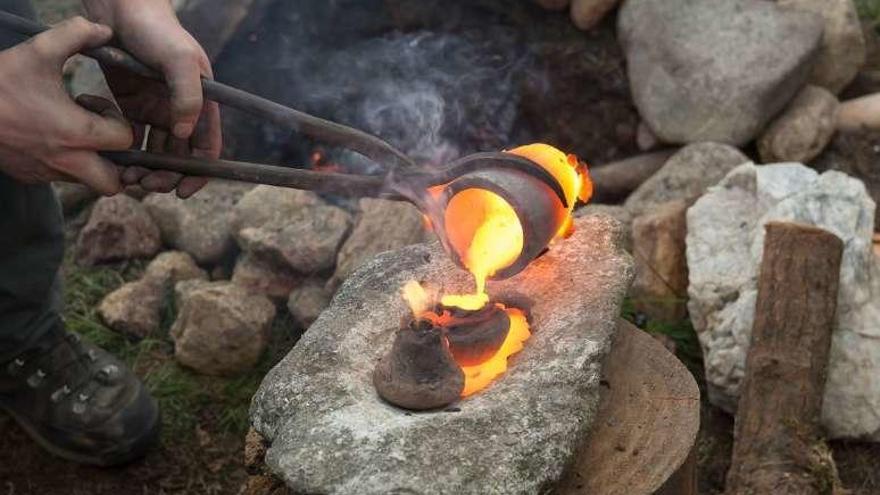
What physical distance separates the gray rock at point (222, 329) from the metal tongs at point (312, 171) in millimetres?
1403

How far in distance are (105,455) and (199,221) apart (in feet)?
3.84

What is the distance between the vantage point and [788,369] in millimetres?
3137

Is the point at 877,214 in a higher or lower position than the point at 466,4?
lower

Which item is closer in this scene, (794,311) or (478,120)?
(794,311)

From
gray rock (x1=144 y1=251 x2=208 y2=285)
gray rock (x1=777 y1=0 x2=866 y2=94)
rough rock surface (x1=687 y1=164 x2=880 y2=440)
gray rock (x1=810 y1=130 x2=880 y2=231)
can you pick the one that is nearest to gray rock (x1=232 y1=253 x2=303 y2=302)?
gray rock (x1=144 y1=251 x2=208 y2=285)

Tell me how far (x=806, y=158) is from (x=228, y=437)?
2759mm

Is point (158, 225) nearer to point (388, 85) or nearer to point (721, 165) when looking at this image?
point (388, 85)

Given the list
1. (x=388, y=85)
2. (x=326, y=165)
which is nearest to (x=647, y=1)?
(x=388, y=85)

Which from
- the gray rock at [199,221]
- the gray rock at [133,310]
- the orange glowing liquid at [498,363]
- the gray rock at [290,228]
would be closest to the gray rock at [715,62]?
the gray rock at [290,228]

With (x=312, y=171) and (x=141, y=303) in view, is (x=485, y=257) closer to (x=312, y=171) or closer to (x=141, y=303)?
(x=312, y=171)

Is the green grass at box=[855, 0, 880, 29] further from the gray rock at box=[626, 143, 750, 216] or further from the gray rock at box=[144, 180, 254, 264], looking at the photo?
the gray rock at box=[144, 180, 254, 264]

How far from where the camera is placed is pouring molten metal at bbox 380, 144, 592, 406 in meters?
2.29

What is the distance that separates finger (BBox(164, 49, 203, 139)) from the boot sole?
1.49 metres

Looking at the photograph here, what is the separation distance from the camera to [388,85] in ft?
14.5
